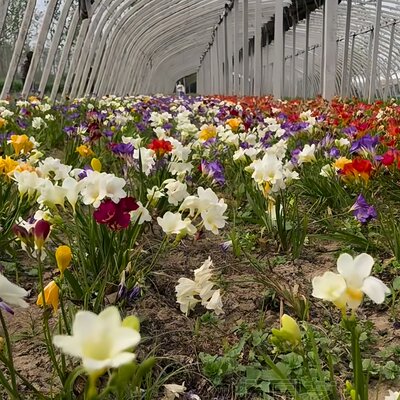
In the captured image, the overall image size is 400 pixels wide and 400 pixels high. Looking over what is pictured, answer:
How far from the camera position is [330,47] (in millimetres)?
9766

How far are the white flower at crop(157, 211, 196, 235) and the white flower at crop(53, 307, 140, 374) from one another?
91cm

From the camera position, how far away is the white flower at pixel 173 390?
4.11ft

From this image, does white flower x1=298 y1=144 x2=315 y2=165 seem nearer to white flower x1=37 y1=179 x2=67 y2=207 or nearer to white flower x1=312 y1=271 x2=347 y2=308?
white flower x1=37 y1=179 x2=67 y2=207

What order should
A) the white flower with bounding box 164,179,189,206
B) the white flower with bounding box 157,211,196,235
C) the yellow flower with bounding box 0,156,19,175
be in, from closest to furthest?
the white flower with bounding box 157,211,196,235 → the white flower with bounding box 164,179,189,206 → the yellow flower with bounding box 0,156,19,175

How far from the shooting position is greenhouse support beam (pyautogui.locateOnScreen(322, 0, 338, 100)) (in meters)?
9.74

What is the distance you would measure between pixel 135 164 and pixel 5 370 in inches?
58.4

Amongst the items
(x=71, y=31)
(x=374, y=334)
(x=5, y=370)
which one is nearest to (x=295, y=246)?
(x=374, y=334)

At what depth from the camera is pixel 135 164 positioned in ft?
9.17

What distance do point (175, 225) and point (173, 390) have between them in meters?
0.49

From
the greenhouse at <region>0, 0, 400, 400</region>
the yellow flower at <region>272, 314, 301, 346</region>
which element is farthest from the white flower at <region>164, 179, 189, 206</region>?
the yellow flower at <region>272, 314, 301, 346</region>

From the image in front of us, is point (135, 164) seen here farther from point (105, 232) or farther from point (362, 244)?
point (362, 244)

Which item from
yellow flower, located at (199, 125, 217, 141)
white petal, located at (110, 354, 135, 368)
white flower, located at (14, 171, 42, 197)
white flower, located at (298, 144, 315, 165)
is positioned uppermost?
yellow flower, located at (199, 125, 217, 141)

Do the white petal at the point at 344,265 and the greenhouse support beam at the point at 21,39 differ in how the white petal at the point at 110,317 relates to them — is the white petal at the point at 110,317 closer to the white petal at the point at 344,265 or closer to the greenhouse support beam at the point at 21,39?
the white petal at the point at 344,265

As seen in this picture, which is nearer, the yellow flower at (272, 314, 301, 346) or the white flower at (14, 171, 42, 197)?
the yellow flower at (272, 314, 301, 346)
